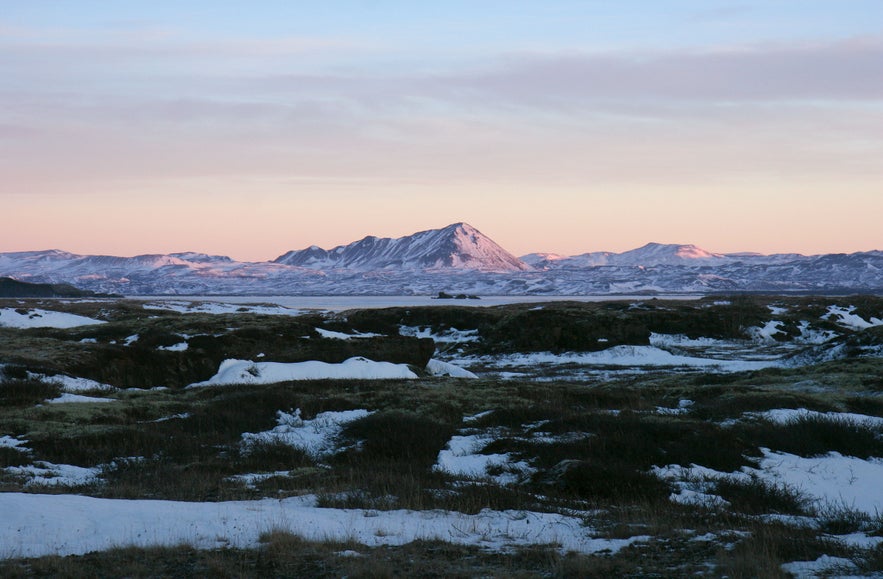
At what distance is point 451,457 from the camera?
54.4 feet

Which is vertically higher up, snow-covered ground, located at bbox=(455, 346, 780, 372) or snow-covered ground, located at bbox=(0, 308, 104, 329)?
snow-covered ground, located at bbox=(0, 308, 104, 329)

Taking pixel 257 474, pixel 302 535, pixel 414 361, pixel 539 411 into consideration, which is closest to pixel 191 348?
pixel 414 361

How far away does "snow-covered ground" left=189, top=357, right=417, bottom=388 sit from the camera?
31.2m

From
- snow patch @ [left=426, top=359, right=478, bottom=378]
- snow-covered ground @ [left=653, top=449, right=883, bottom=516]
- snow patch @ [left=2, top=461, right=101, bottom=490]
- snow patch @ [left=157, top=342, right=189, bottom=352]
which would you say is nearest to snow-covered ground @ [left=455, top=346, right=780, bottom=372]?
snow patch @ [left=426, top=359, right=478, bottom=378]

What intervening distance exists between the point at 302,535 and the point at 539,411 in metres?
12.9

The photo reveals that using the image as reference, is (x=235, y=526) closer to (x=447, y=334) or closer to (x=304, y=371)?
(x=304, y=371)

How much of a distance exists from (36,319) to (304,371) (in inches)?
1494

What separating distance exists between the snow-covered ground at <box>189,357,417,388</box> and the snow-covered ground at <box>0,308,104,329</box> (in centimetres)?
3073

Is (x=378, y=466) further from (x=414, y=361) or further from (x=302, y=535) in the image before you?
(x=414, y=361)

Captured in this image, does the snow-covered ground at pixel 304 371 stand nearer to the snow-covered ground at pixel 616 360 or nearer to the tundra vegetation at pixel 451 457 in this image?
the tundra vegetation at pixel 451 457

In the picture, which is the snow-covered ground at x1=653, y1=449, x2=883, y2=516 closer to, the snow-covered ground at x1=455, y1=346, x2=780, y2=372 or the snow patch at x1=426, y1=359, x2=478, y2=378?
the snow patch at x1=426, y1=359, x2=478, y2=378

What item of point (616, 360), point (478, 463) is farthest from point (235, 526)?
point (616, 360)

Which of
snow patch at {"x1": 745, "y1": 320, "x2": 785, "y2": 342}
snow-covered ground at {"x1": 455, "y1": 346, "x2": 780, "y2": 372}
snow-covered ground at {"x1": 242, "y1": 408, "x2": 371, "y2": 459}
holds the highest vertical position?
snow-covered ground at {"x1": 242, "y1": 408, "x2": 371, "y2": 459}

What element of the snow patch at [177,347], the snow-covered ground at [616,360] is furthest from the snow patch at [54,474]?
the snow-covered ground at [616,360]
